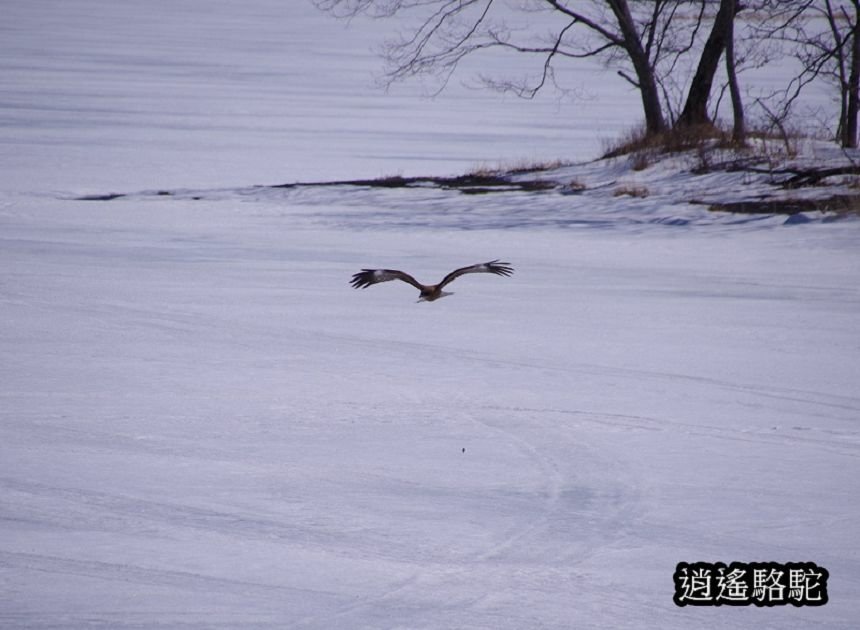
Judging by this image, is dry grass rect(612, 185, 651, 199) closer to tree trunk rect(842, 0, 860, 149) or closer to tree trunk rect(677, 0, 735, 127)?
tree trunk rect(677, 0, 735, 127)

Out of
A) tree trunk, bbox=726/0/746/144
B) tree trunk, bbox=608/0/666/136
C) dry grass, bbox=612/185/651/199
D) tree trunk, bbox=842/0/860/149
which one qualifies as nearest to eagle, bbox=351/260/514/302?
dry grass, bbox=612/185/651/199

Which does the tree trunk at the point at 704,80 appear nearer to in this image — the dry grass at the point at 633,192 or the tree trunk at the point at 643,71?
the tree trunk at the point at 643,71

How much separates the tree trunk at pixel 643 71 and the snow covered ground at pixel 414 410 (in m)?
3.38

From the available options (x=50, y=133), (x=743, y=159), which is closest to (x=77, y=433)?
(x=743, y=159)

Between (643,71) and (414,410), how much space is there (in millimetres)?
13600

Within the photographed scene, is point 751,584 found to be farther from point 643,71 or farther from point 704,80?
point 643,71

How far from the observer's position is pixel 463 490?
225 inches

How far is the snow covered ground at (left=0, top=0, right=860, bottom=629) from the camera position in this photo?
15.4 ft

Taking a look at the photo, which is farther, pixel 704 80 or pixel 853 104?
pixel 704 80

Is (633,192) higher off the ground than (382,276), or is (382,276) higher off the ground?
(633,192)

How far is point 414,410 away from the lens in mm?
6984

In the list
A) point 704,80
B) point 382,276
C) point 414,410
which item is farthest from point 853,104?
point 414,410

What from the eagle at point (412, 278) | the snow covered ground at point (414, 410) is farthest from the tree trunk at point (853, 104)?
the eagle at point (412, 278)

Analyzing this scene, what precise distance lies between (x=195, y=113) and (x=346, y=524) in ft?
72.3
